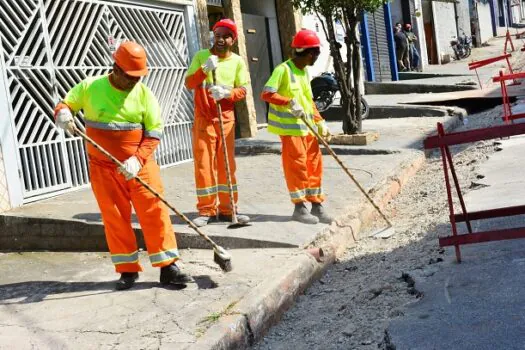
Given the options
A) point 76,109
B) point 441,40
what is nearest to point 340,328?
point 76,109

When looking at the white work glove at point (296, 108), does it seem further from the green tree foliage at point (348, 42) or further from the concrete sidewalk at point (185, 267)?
the green tree foliage at point (348, 42)

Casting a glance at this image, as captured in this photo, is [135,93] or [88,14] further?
[88,14]

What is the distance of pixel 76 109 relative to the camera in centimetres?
521

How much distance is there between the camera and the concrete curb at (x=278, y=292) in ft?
13.9

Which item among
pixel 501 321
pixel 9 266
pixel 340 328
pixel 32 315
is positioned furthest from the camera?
pixel 9 266

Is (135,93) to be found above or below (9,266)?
above

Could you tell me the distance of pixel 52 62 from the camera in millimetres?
8164

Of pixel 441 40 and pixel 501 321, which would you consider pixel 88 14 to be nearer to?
pixel 501 321

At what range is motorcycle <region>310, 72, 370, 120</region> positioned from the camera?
15.0 metres

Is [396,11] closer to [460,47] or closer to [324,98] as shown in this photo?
[460,47]

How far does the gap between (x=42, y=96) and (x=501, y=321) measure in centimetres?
570

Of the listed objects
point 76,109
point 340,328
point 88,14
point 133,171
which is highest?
point 88,14

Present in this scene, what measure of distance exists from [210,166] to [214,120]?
0.41 metres

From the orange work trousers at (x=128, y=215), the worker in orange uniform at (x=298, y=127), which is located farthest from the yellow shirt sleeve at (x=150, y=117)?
the worker in orange uniform at (x=298, y=127)
